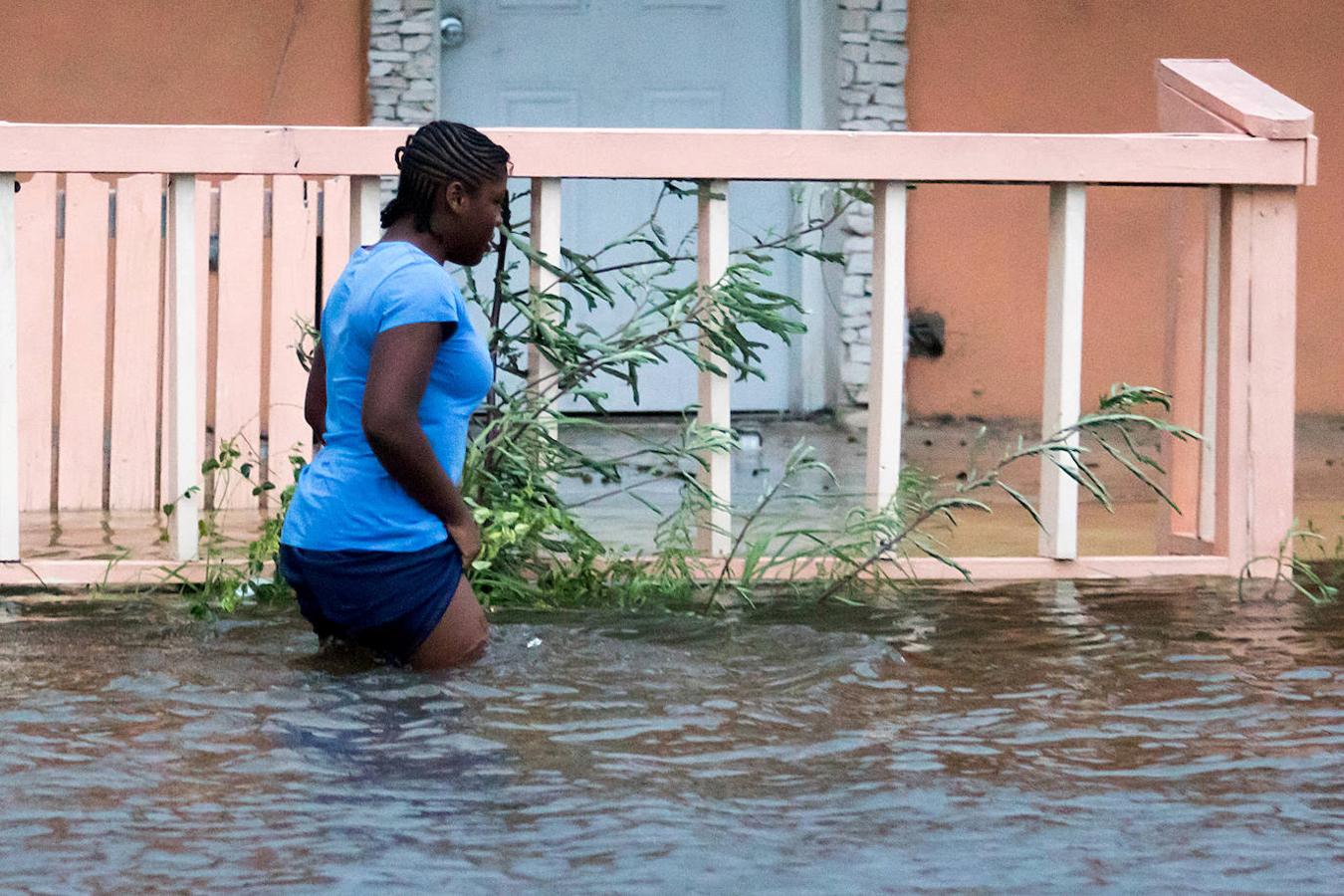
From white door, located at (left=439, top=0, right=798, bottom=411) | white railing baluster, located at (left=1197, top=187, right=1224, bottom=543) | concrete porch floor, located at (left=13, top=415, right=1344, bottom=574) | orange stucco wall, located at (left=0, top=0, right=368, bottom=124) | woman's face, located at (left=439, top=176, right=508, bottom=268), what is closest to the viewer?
woman's face, located at (left=439, top=176, right=508, bottom=268)

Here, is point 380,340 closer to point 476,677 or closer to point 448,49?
point 476,677

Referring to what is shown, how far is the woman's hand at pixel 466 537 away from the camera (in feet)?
12.6

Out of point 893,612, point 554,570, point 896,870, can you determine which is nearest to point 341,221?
point 554,570

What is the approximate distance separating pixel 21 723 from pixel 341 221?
2.78m

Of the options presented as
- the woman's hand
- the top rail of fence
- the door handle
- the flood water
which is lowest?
the flood water

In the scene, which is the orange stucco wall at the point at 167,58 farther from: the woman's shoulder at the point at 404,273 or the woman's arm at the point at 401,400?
the woman's arm at the point at 401,400

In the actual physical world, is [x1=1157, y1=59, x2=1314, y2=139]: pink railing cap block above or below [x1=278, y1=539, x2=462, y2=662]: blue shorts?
above

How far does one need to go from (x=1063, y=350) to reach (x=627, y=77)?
448 centimetres

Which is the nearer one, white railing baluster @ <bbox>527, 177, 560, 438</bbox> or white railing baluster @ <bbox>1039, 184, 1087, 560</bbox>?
white railing baluster @ <bbox>527, 177, 560, 438</bbox>

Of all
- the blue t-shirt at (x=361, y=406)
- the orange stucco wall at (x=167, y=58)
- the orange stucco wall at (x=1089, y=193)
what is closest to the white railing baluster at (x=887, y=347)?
the blue t-shirt at (x=361, y=406)

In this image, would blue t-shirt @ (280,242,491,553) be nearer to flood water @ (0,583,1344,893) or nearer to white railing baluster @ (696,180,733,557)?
flood water @ (0,583,1344,893)

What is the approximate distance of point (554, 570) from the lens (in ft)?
15.9

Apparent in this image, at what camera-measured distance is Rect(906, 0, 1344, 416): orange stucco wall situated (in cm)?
884

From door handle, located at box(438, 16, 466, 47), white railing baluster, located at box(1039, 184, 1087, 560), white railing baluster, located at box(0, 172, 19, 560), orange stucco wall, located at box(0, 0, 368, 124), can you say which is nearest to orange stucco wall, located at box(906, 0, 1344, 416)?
door handle, located at box(438, 16, 466, 47)
